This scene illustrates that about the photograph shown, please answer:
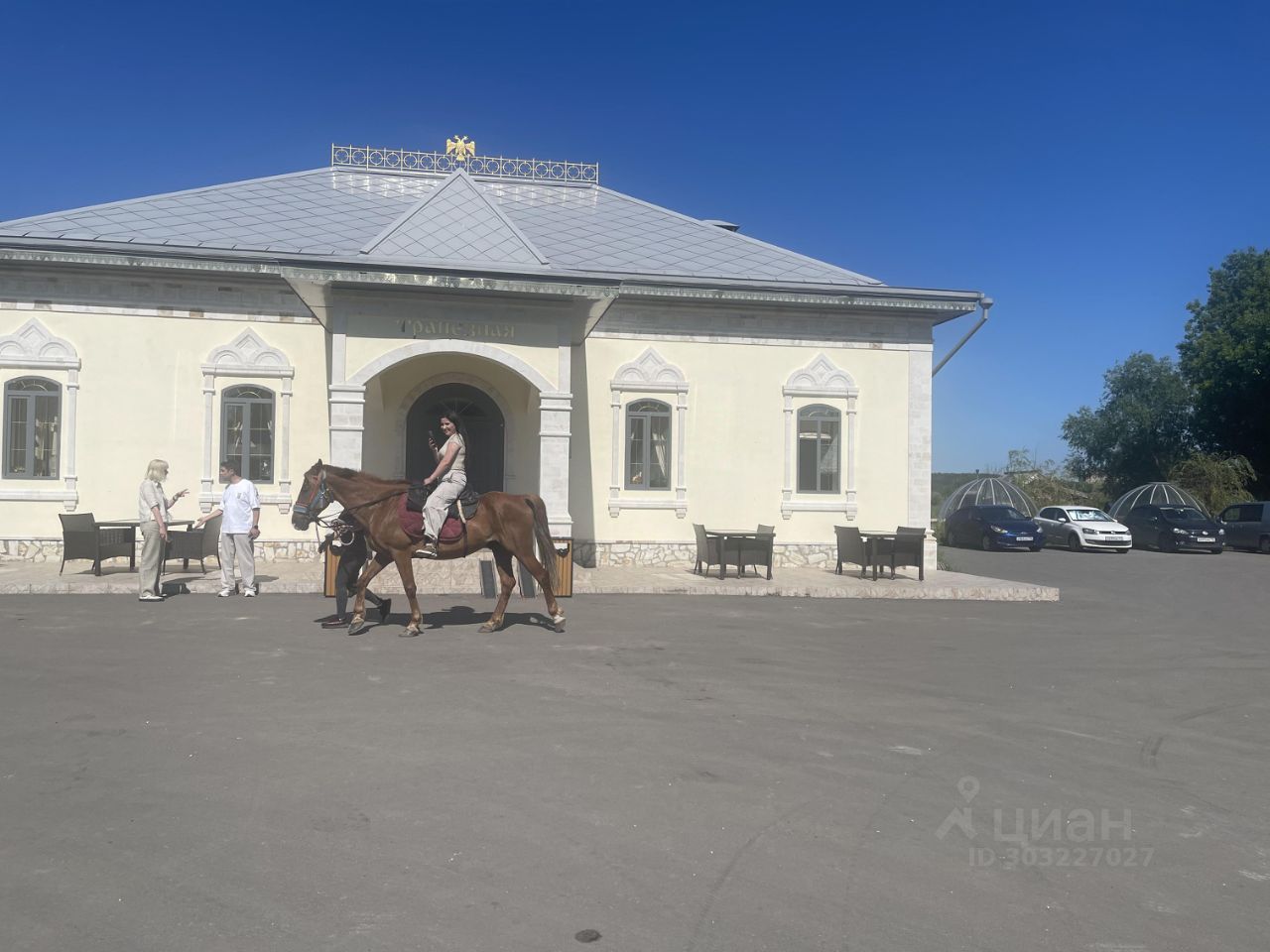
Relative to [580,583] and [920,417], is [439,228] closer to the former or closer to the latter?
[580,583]

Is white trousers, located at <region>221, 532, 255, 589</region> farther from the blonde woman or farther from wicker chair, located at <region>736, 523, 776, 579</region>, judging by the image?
wicker chair, located at <region>736, 523, 776, 579</region>

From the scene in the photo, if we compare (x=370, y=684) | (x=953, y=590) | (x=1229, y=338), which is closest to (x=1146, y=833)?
(x=370, y=684)

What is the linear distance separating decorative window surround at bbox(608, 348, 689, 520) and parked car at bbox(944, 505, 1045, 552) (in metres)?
14.2

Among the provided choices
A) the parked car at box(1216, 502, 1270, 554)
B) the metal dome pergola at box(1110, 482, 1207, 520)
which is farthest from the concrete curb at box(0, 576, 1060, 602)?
the metal dome pergola at box(1110, 482, 1207, 520)

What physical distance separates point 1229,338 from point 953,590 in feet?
108

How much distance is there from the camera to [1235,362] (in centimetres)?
3878

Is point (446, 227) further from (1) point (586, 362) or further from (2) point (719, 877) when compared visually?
(2) point (719, 877)

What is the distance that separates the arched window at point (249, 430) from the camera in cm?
1669

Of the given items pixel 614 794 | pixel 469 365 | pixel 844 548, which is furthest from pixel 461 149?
pixel 614 794

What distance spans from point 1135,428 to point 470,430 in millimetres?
40134

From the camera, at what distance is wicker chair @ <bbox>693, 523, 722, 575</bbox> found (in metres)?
15.2

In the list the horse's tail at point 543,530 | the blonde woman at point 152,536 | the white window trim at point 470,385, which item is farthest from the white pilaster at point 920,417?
the blonde woman at point 152,536

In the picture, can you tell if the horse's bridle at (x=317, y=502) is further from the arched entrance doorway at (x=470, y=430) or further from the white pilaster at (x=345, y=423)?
the arched entrance doorway at (x=470, y=430)

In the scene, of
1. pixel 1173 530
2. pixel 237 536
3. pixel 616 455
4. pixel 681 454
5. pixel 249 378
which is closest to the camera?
pixel 237 536
